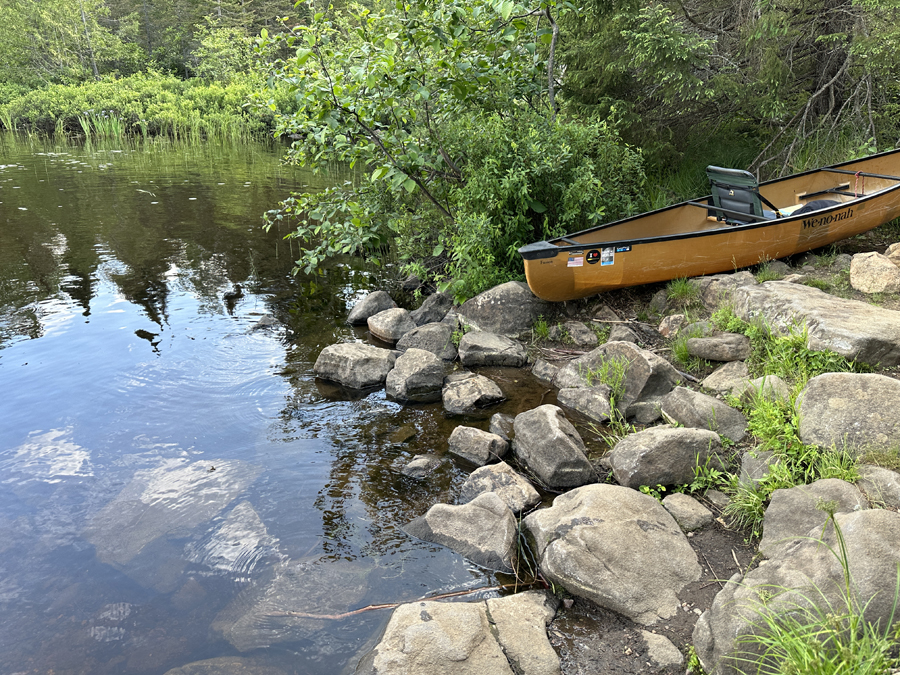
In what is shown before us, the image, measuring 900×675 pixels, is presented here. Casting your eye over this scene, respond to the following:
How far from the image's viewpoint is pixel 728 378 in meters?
5.35

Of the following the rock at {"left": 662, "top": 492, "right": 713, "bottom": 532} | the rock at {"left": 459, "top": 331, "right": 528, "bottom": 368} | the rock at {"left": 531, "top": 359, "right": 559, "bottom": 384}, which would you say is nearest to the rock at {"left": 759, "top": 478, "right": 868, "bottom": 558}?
the rock at {"left": 662, "top": 492, "right": 713, "bottom": 532}

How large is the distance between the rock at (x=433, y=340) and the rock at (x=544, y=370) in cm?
101

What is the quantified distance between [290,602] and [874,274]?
6.21m

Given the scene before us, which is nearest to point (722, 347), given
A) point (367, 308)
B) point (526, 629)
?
point (526, 629)

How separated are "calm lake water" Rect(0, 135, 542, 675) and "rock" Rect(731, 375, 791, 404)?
1866 mm

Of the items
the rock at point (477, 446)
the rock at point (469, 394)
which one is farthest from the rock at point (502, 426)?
the rock at point (469, 394)

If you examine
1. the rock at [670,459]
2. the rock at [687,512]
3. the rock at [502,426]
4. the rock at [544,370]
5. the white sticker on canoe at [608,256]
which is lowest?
the rock at [502,426]

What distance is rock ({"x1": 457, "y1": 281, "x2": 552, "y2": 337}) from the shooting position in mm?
7109

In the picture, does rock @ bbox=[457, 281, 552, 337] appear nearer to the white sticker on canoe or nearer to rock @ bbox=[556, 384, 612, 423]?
the white sticker on canoe

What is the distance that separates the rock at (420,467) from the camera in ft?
15.8

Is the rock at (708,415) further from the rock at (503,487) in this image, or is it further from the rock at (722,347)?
the rock at (503,487)

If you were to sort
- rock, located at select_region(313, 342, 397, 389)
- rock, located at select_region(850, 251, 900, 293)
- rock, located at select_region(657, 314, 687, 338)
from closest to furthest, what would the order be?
rock, located at select_region(850, 251, 900, 293) → rock, located at select_region(313, 342, 397, 389) → rock, located at select_region(657, 314, 687, 338)

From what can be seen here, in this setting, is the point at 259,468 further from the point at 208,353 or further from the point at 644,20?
the point at 644,20

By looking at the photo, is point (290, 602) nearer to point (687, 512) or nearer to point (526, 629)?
point (526, 629)
